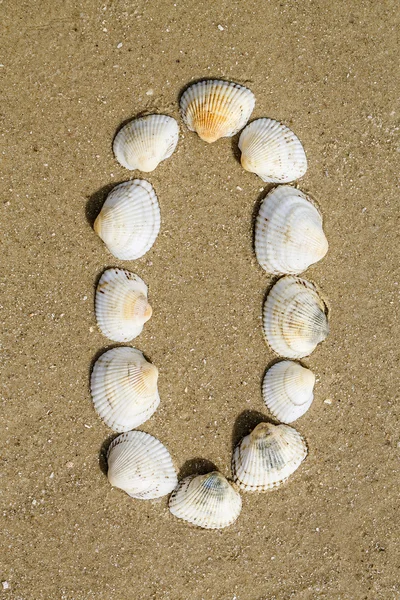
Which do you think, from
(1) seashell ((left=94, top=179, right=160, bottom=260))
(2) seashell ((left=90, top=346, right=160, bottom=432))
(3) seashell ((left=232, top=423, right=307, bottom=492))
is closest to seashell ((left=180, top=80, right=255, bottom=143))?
(1) seashell ((left=94, top=179, right=160, bottom=260))

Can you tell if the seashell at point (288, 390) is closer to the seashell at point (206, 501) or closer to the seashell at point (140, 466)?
the seashell at point (206, 501)

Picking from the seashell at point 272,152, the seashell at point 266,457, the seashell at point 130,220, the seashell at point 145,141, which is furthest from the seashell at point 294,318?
the seashell at point 145,141

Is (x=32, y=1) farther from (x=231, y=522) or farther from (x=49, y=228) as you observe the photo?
(x=231, y=522)

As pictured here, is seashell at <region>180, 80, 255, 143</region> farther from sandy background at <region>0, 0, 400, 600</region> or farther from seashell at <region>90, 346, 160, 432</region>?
seashell at <region>90, 346, 160, 432</region>

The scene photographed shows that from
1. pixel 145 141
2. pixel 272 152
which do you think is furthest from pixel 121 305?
pixel 272 152

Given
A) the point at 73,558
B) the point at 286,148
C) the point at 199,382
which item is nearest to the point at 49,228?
the point at 199,382

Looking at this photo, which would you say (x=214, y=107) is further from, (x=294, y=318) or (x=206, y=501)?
(x=206, y=501)
